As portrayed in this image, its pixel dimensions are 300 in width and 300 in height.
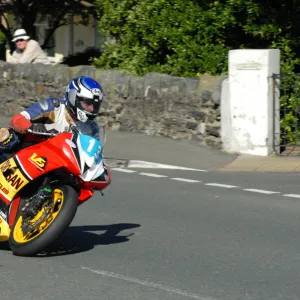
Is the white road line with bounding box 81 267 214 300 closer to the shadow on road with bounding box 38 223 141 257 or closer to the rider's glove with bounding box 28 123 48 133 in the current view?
the shadow on road with bounding box 38 223 141 257

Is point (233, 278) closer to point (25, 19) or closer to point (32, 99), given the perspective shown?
point (32, 99)

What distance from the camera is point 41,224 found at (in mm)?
7664

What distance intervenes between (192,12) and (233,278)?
34.5 ft

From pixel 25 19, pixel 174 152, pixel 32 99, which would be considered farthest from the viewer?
pixel 25 19

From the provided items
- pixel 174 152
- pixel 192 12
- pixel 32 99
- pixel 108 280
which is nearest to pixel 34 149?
pixel 108 280

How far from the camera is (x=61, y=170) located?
306 inches

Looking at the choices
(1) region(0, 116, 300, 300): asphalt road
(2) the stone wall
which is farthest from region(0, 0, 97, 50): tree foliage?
(1) region(0, 116, 300, 300): asphalt road

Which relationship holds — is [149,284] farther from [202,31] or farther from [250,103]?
[202,31]

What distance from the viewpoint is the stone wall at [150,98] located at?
52.1 feet

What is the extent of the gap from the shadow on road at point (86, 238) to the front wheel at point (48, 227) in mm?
320

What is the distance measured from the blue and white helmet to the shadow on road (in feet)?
3.85

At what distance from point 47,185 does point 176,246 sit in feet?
4.73

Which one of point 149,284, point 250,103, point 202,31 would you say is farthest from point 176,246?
point 202,31

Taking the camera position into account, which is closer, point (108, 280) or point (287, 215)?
point (108, 280)
